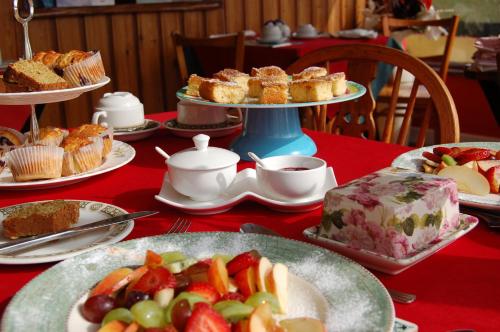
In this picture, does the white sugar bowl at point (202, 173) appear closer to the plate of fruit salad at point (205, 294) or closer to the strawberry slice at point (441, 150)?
the plate of fruit salad at point (205, 294)

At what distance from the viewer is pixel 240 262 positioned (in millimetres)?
715

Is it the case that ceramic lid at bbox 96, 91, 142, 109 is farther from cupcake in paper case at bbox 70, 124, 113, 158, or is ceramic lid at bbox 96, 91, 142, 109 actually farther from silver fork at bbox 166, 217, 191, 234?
silver fork at bbox 166, 217, 191, 234

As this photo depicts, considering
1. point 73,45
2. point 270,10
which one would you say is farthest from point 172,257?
point 270,10

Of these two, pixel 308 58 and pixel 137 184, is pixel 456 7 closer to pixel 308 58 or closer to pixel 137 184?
pixel 308 58

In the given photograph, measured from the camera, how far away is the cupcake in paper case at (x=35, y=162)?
117 centimetres

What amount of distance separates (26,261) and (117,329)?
0.29 meters

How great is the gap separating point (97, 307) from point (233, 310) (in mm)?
145

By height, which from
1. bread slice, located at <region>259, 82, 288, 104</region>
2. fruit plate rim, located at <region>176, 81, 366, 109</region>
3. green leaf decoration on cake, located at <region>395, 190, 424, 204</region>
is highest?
bread slice, located at <region>259, 82, 288, 104</region>

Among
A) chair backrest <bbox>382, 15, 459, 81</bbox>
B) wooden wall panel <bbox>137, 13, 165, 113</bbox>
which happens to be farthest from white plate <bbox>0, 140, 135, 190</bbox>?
wooden wall panel <bbox>137, 13, 165, 113</bbox>

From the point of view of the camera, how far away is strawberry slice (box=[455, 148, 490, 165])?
1.14m

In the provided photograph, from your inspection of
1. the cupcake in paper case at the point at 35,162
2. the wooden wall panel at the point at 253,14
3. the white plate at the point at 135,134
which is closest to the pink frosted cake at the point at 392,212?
the cupcake in paper case at the point at 35,162

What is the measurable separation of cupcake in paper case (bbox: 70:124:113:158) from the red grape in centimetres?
68

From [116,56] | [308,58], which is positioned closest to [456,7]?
[116,56]

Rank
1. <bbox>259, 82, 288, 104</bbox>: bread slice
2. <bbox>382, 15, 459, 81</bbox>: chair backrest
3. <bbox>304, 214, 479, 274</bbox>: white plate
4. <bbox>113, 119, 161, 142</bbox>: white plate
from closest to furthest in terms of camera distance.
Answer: <bbox>304, 214, 479, 274</bbox>: white plate → <bbox>259, 82, 288, 104</bbox>: bread slice → <bbox>113, 119, 161, 142</bbox>: white plate → <bbox>382, 15, 459, 81</bbox>: chair backrest
